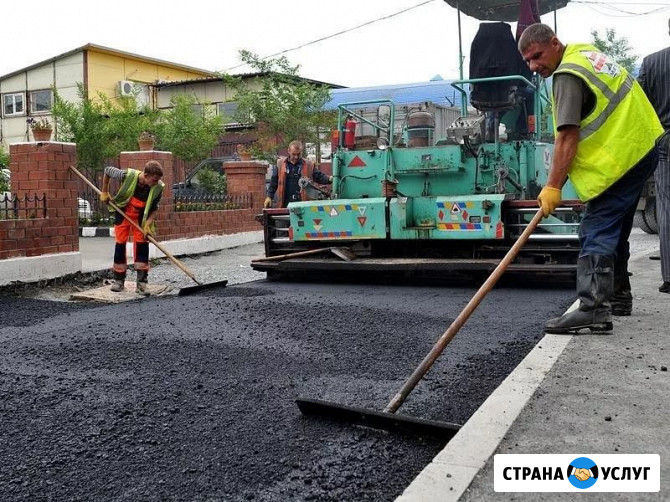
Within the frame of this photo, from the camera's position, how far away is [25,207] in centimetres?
791

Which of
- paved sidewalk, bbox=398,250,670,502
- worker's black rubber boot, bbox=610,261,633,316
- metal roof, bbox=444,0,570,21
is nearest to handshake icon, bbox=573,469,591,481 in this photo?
paved sidewalk, bbox=398,250,670,502

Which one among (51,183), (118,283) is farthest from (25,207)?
(118,283)

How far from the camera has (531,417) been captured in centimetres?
260

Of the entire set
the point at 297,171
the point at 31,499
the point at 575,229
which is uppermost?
the point at 297,171

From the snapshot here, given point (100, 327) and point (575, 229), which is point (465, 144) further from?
point (100, 327)

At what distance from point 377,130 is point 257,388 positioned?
18.0 ft

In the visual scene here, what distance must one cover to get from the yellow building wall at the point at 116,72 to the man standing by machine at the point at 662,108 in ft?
84.0

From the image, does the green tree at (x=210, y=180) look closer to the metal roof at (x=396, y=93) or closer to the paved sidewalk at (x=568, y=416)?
the metal roof at (x=396, y=93)

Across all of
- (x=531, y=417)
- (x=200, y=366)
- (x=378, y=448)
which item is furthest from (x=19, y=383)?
(x=531, y=417)

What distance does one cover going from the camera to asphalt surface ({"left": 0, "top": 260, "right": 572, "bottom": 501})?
2414mm

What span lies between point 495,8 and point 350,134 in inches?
82.4

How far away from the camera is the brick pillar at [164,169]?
10562 mm

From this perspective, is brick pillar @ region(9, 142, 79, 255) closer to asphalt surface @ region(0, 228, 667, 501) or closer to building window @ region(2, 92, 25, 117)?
asphalt surface @ region(0, 228, 667, 501)

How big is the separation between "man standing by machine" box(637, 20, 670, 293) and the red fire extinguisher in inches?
140
